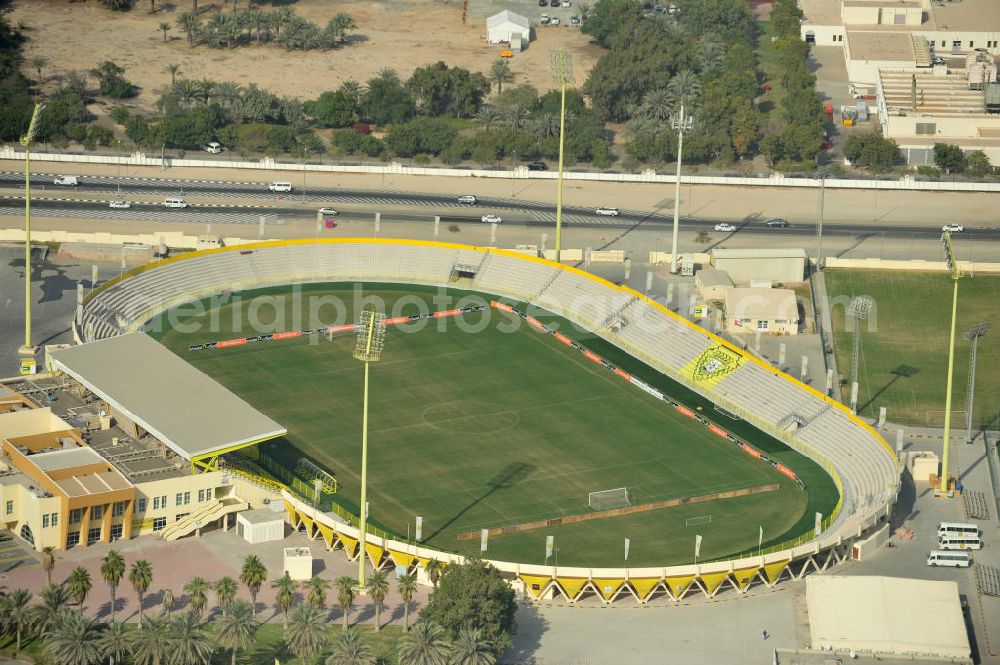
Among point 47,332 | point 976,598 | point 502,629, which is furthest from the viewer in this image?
point 47,332

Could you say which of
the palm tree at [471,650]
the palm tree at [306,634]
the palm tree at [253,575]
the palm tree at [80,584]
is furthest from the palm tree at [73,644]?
the palm tree at [471,650]

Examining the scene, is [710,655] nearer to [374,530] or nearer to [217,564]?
[374,530]

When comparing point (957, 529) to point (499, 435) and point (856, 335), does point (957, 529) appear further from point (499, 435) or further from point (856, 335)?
point (856, 335)

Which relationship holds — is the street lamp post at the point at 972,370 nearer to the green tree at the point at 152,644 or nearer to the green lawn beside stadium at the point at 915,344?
the green lawn beside stadium at the point at 915,344

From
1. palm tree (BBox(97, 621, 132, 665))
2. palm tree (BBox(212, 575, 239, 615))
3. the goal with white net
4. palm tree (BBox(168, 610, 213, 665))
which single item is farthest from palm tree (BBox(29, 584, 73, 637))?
the goal with white net

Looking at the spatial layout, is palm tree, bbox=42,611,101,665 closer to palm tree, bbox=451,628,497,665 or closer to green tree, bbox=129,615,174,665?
green tree, bbox=129,615,174,665

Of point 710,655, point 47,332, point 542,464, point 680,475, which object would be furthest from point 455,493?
point 47,332
